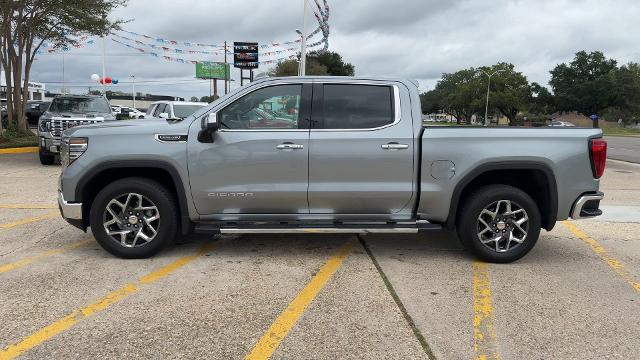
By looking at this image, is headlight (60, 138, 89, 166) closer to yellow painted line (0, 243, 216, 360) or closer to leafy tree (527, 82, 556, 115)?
yellow painted line (0, 243, 216, 360)

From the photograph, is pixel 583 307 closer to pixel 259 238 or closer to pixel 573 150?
pixel 573 150

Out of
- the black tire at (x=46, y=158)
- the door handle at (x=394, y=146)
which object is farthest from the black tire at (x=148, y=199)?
the black tire at (x=46, y=158)

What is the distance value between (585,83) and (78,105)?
91.8m

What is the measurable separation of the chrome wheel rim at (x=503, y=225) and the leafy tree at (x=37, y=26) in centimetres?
1601

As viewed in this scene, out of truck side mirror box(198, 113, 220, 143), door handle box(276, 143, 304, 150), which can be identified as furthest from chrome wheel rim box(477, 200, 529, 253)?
truck side mirror box(198, 113, 220, 143)

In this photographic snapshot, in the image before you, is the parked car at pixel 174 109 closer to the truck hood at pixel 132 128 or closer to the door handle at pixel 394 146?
the truck hood at pixel 132 128

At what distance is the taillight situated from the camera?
4.98m

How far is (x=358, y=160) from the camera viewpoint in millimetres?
4961

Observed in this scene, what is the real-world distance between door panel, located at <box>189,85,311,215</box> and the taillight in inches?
109

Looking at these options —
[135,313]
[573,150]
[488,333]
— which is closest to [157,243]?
[135,313]

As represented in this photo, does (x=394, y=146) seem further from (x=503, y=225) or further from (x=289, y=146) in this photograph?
(x=503, y=225)

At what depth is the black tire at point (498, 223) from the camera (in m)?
5.05

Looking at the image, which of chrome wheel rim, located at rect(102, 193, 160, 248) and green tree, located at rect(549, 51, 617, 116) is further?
green tree, located at rect(549, 51, 617, 116)

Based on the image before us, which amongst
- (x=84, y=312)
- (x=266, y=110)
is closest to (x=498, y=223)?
(x=266, y=110)
